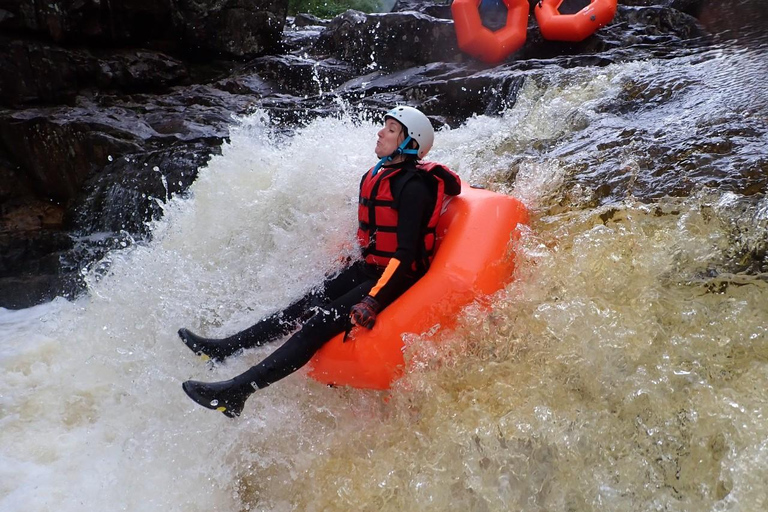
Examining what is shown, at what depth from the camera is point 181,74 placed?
24.8 ft

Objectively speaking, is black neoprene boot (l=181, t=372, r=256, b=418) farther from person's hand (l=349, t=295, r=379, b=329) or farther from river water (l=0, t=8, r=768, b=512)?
→ person's hand (l=349, t=295, r=379, b=329)

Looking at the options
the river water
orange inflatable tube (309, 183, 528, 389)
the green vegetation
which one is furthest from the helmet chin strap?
the green vegetation

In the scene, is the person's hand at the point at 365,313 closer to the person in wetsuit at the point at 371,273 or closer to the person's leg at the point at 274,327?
the person in wetsuit at the point at 371,273

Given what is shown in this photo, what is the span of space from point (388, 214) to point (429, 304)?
567mm

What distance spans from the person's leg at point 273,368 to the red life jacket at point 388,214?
415 mm

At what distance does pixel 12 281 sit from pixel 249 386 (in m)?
4.26

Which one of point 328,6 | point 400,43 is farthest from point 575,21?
point 328,6

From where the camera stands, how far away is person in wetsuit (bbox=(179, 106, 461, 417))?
9.00ft

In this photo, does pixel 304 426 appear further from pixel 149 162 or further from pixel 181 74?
pixel 181 74

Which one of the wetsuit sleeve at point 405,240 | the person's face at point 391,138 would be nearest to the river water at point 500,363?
the wetsuit sleeve at point 405,240

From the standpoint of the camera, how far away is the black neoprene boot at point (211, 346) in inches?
120

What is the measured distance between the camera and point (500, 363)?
260 cm

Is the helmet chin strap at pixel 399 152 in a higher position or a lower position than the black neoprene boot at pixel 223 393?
higher

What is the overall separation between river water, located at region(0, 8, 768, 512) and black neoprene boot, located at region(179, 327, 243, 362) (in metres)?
0.11
